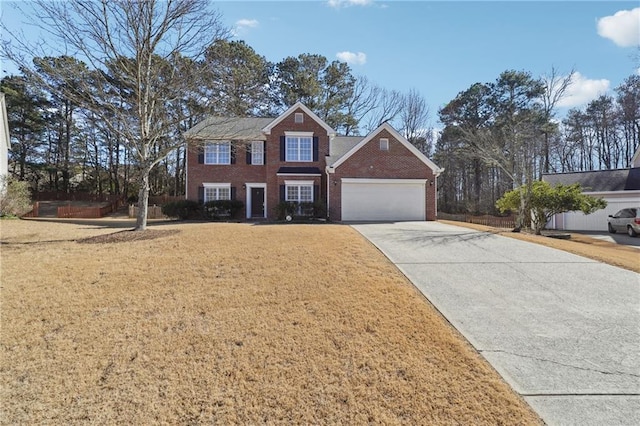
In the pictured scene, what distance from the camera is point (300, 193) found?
825 inches

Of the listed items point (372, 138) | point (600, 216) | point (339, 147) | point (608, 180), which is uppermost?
point (339, 147)

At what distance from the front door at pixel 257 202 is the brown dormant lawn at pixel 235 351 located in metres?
15.4

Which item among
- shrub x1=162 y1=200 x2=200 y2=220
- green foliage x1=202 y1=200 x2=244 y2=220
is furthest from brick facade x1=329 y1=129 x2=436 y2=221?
shrub x1=162 y1=200 x2=200 y2=220

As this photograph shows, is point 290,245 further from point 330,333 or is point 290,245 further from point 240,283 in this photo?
point 330,333

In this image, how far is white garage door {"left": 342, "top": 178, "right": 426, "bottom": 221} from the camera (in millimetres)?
19578

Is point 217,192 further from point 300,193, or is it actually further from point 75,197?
point 75,197

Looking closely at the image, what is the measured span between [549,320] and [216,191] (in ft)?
65.8

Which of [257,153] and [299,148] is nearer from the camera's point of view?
[299,148]

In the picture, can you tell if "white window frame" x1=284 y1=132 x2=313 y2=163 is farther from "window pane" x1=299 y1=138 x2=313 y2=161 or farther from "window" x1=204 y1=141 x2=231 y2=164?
"window" x1=204 y1=141 x2=231 y2=164

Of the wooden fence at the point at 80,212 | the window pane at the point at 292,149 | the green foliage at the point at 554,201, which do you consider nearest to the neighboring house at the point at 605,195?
the green foliage at the point at 554,201

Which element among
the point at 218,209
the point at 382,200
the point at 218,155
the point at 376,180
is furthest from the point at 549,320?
the point at 218,155

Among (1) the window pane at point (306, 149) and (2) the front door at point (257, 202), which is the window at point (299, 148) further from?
(2) the front door at point (257, 202)

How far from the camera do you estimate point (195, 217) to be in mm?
21078

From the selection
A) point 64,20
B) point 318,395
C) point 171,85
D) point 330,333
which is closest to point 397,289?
point 330,333
